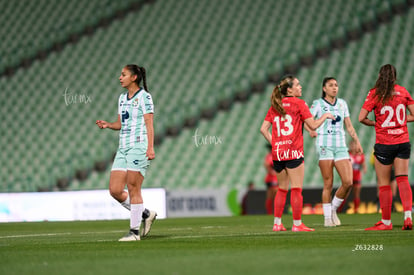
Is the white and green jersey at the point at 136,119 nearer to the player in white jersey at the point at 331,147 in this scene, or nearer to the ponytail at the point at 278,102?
the ponytail at the point at 278,102

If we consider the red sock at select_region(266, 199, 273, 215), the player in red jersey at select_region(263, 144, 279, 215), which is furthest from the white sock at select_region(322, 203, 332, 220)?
the red sock at select_region(266, 199, 273, 215)

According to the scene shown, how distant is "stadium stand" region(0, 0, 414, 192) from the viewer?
22625 mm

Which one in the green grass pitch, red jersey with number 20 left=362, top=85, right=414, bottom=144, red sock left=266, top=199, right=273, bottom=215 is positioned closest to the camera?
the green grass pitch

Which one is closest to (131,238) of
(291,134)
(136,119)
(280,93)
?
(136,119)

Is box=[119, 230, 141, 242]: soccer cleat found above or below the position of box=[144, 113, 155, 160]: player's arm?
below

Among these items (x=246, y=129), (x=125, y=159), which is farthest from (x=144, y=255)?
(x=246, y=129)

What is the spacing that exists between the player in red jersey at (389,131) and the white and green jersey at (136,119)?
2.85m

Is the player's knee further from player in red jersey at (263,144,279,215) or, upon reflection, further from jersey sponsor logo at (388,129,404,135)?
player in red jersey at (263,144,279,215)

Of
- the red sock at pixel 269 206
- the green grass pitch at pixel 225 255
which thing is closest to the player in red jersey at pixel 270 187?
the red sock at pixel 269 206

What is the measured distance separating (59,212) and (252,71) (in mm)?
8247

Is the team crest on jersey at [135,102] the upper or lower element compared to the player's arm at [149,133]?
upper

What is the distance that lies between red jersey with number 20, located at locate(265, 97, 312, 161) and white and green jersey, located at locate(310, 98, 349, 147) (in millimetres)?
1527

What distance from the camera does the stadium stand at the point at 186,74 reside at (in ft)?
74.2

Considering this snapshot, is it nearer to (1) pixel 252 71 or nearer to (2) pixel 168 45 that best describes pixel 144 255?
(1) pixel 252 71
